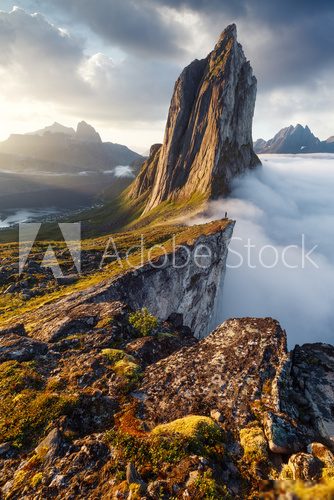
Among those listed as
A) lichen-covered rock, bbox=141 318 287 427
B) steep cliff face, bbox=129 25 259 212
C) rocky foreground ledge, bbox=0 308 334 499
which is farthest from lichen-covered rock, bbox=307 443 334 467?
steep cliff face, bbox=129 25 259 212

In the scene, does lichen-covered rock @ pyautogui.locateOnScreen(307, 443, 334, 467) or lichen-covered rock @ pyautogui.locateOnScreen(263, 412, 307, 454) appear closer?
lichen-covered rock @ pyautogui.locateOnScreen(307, 443, 334, 467)

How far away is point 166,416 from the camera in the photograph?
13297 mm

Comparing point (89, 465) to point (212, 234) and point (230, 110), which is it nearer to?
point (212, 234)

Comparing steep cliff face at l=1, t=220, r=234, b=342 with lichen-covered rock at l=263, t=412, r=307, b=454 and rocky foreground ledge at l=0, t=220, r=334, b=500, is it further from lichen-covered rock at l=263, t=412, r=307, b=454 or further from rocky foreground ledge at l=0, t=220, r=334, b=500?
lichen-covered rock at l=263, t=412, r=307, b=454

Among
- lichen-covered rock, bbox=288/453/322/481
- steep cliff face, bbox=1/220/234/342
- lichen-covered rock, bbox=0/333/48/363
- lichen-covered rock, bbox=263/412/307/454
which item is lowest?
steep cliff face, bbox=1/220/234/342

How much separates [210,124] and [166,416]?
578 feet

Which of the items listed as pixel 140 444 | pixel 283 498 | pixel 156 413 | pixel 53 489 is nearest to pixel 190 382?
pixel 156 413

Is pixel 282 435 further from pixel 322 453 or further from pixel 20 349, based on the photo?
pixel 20 349

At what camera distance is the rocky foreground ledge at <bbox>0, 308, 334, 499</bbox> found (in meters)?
9.78

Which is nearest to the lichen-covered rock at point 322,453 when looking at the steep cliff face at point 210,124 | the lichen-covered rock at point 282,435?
the lichen-covered rock at point 282,435

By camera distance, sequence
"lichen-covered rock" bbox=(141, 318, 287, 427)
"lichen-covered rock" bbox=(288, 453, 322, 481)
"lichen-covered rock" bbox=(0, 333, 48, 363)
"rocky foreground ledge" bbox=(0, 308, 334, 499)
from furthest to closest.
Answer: "lichen-covered rock" bbox=(0, 333, 48, 363) < "lichen-covered rock" bbox=(141, 318, 287, 427) < "rocky foreground ledge" bbox=(0, 308, 334, 499) < "lichen-covered rock" bbox=(288, 453, 322, 481)

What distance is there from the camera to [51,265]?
189 ft

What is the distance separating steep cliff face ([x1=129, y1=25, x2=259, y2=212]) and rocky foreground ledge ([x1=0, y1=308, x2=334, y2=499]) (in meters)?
144

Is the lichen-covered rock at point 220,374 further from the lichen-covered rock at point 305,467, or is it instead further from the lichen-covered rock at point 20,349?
the lichen-covered rock at point 20,349
